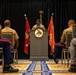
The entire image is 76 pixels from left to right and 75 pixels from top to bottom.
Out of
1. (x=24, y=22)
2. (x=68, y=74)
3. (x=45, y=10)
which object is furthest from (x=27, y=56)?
(x=68, y=74)

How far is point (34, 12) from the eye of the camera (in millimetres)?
11297

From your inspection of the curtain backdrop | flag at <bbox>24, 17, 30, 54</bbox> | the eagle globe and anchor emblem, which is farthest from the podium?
the curtain backdrop

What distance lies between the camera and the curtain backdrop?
11.3m

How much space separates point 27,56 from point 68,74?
7178 mm

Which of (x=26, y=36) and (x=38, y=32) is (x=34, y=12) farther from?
(x=38, y=32)

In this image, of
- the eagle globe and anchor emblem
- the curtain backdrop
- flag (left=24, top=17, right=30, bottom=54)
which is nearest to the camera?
the eagle globe and anchor emblem

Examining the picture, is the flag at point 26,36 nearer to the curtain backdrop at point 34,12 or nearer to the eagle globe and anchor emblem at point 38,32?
the curtain backdrop at point 34,12

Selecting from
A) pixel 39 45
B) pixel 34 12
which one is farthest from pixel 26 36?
pixel 34 12

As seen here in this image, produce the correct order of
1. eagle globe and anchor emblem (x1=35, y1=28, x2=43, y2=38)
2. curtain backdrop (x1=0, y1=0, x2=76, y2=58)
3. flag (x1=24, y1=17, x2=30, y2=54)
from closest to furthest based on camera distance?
eagle globe and anchor emblem (x1=35, y1=28, x2=43, y2=38)
flag (x1=24, y1=17, x2=30, y2=54)
curtain backdrop (x1=0, y1=0, x2=76, y2=58)

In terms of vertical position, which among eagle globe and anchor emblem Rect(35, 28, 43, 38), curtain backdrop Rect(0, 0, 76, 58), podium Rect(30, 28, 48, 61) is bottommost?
podium Rect(30, 28, 48, 61)

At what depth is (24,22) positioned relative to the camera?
11.3 meters

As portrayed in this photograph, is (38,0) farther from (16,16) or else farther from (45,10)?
(16,16)

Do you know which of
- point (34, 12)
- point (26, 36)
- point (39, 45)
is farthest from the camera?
point (34, 12)

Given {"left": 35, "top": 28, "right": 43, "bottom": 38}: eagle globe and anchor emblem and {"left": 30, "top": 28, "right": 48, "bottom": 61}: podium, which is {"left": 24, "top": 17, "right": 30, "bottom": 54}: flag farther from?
{"left": 35, "top": 28, "right": 43, "bottom": 38}: eagle globe and anchor emblem
